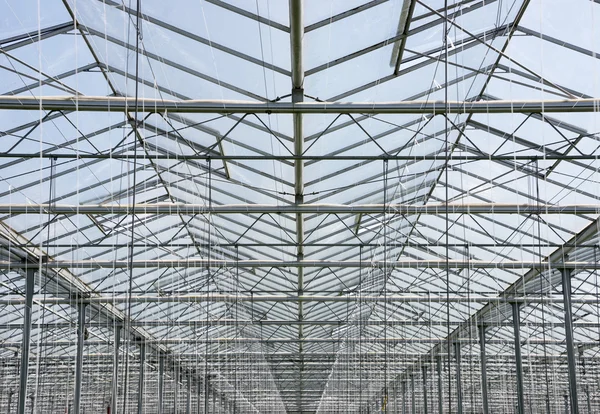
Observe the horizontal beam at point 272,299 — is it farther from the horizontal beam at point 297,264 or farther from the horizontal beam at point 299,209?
the horizontal beam at point 299,209

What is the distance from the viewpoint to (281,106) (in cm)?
1162

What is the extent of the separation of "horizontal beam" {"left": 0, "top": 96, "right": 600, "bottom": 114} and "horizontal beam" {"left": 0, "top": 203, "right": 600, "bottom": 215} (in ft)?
11.8

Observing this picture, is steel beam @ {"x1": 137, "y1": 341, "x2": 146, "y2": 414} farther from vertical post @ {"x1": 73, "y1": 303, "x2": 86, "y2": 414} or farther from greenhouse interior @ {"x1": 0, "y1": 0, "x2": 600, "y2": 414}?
greenhouse interior @ {"x1": 0, "y1": 0, "x2": 600, "y2": 414}

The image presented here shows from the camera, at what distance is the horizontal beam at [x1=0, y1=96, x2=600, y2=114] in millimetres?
11172

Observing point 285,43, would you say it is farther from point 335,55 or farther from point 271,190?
point 271,190

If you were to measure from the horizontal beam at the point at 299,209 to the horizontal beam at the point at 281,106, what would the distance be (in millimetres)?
3601

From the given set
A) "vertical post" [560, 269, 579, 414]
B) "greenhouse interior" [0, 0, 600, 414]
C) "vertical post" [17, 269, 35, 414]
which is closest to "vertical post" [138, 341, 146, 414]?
"greenhouse interior" [0, 0, 600, 414]

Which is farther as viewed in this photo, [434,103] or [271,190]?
[271,190]

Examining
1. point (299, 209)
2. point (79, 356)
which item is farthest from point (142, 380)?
point (299, 209)

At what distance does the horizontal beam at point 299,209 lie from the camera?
50.0 feet

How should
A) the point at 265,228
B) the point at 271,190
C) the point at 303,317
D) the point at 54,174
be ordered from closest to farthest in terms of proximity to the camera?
the point at 54,174
the point at 271,190
the point at 265,228
the point at 303,317

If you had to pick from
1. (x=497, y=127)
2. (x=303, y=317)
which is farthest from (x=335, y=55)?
(x=303, y=317)

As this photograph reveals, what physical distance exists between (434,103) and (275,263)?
9.60 meters

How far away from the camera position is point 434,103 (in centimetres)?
1163
